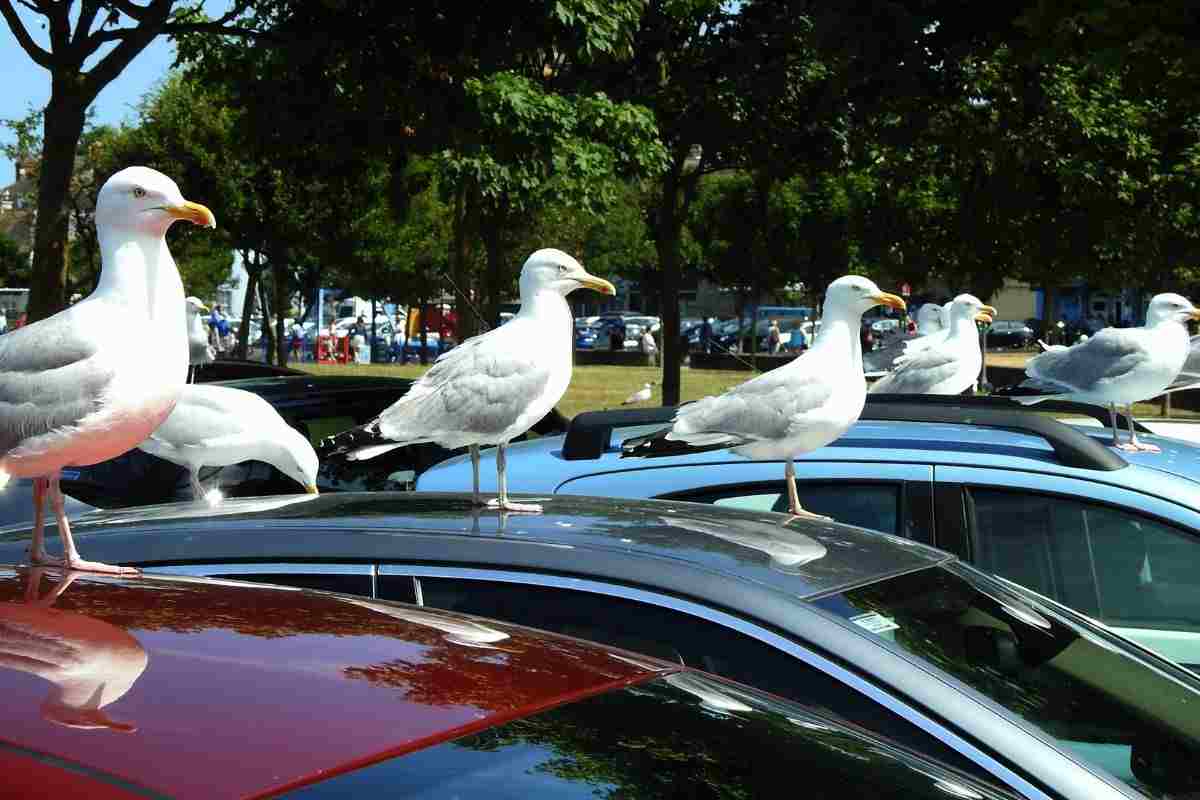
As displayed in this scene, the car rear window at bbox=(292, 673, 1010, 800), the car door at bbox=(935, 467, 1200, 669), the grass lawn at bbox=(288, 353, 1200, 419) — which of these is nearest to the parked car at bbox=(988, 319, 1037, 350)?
the grass lawn at bbox=(288, 353, 1200, 419)

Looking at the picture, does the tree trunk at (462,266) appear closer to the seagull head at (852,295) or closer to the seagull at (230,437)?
the seagull at (230,437)

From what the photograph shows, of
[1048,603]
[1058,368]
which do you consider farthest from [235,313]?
[1048,603]

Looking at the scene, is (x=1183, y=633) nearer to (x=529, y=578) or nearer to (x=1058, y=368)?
(x=529, y=578)

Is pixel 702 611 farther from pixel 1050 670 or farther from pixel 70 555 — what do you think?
pixel 70 555

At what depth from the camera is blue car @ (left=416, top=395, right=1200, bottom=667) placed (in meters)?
4.59

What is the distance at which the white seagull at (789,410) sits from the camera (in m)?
5.02

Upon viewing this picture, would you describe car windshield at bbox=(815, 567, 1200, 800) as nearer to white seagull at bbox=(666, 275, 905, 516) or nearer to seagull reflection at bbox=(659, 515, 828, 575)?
seagull reflection at bbox=(659, 515, 828, 575)

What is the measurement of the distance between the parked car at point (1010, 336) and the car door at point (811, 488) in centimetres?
6688

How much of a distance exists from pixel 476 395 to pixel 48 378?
1822 mm

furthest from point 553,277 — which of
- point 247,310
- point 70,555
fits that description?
point 247,310

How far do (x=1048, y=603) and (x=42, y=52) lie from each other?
12101 mm

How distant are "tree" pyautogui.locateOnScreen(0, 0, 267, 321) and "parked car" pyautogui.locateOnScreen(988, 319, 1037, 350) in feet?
196

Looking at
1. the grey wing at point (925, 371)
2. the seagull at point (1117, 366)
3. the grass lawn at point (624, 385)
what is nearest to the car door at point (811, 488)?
the seagull at point (1117, 366)

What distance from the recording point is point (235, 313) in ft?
264
